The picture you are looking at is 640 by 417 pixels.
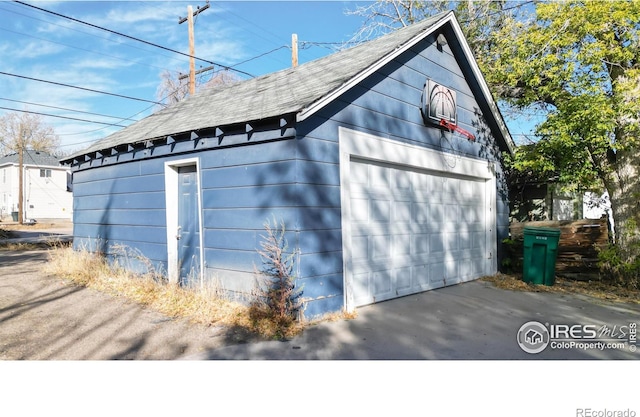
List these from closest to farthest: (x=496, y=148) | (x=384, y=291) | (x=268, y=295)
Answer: (x=268, y=295), (x=384, y=291), (x=496, y=148)

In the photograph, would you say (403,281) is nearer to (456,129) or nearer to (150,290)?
(456,129)

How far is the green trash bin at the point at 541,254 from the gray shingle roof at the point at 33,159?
41.1 m

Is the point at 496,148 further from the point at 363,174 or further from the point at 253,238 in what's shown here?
the point at 253,238

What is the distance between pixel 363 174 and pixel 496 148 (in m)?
5.01

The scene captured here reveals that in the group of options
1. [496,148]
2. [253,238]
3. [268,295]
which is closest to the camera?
[268,295]

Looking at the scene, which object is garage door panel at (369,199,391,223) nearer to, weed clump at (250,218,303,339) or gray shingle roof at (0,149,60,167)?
weed clump at (250,218,303,339)

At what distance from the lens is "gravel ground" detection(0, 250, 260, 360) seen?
14.2 ft

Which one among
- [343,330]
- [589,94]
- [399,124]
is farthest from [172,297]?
[589,94]

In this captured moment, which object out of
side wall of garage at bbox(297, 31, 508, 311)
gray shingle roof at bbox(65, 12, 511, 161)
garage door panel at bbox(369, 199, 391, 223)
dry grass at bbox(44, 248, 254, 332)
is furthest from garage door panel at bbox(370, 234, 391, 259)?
gray shingle roof at bbox(65, 12, 511, 161)

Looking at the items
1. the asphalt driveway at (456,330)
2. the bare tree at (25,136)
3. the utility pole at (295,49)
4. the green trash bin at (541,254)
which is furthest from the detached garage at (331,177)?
the bare tree at (25,136)
